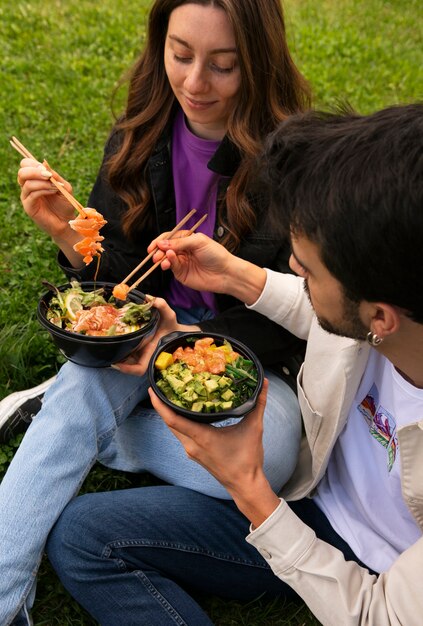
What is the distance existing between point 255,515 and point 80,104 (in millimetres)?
3241

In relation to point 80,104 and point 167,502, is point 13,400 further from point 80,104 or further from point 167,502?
point 80,104

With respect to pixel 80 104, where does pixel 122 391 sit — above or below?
below

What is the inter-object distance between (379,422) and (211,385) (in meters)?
0.46

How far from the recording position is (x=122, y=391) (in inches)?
85.1

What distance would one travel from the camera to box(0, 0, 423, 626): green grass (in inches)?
96.0

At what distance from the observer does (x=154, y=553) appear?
192cm

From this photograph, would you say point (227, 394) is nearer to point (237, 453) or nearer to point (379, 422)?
point (237, 453)

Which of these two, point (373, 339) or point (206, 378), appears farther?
point (206, 378)

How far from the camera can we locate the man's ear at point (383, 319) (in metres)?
1.34

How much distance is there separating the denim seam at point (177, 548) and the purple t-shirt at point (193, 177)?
0.88 metres

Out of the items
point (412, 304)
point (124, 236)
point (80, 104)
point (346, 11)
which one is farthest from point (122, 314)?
point (346, 11)

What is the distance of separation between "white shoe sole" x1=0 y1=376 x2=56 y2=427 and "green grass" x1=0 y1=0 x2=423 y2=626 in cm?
12

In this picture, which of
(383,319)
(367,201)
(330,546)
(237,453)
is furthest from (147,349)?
(367,201)

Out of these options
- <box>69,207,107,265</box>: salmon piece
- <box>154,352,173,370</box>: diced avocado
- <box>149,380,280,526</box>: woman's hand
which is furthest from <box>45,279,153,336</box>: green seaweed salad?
<box>149,380,280,526</box>: woman's hand
